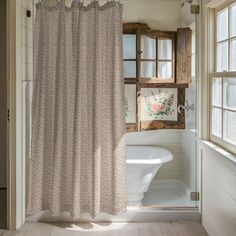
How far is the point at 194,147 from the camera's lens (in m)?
4.08

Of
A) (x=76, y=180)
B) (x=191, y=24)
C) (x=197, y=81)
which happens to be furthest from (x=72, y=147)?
(x=191, y=24)

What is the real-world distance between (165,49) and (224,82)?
142 cm

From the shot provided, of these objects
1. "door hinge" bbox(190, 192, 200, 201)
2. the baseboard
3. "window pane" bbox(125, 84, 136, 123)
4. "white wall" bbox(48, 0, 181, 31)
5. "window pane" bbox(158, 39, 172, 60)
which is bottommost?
the baseboard

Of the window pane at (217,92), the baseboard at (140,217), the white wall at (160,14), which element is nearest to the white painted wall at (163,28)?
the white wall at (160,14)

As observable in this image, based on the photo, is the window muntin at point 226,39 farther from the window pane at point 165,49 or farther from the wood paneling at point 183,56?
the window pane at point 165,49

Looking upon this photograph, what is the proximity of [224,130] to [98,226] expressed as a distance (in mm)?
1444

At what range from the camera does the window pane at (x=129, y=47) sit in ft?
14.4

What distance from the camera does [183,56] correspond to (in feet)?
14.8

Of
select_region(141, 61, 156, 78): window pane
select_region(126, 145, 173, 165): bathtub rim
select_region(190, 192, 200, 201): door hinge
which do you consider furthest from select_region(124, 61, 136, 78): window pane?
select_region(190, 192, 200, 201): door hinge

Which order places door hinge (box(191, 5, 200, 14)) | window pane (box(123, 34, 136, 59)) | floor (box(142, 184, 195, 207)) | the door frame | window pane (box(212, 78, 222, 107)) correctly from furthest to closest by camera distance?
window pane (box(123, 34, 136, 59)) → floor (box(142, 184, 195, 207)) → door hinge (box(191, 5, 200, 14)) → the door frame → window pane (box(212, 78, 222, 107))

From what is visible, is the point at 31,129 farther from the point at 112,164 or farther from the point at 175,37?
the point at 175,37

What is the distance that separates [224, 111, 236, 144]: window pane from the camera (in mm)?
3029

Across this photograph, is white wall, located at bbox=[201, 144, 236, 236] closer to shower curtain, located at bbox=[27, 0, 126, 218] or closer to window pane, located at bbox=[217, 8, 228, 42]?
shower curtain, located at bbox=[27, 0, 126, 218]

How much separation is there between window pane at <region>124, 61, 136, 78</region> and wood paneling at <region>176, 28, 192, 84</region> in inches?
19.2
